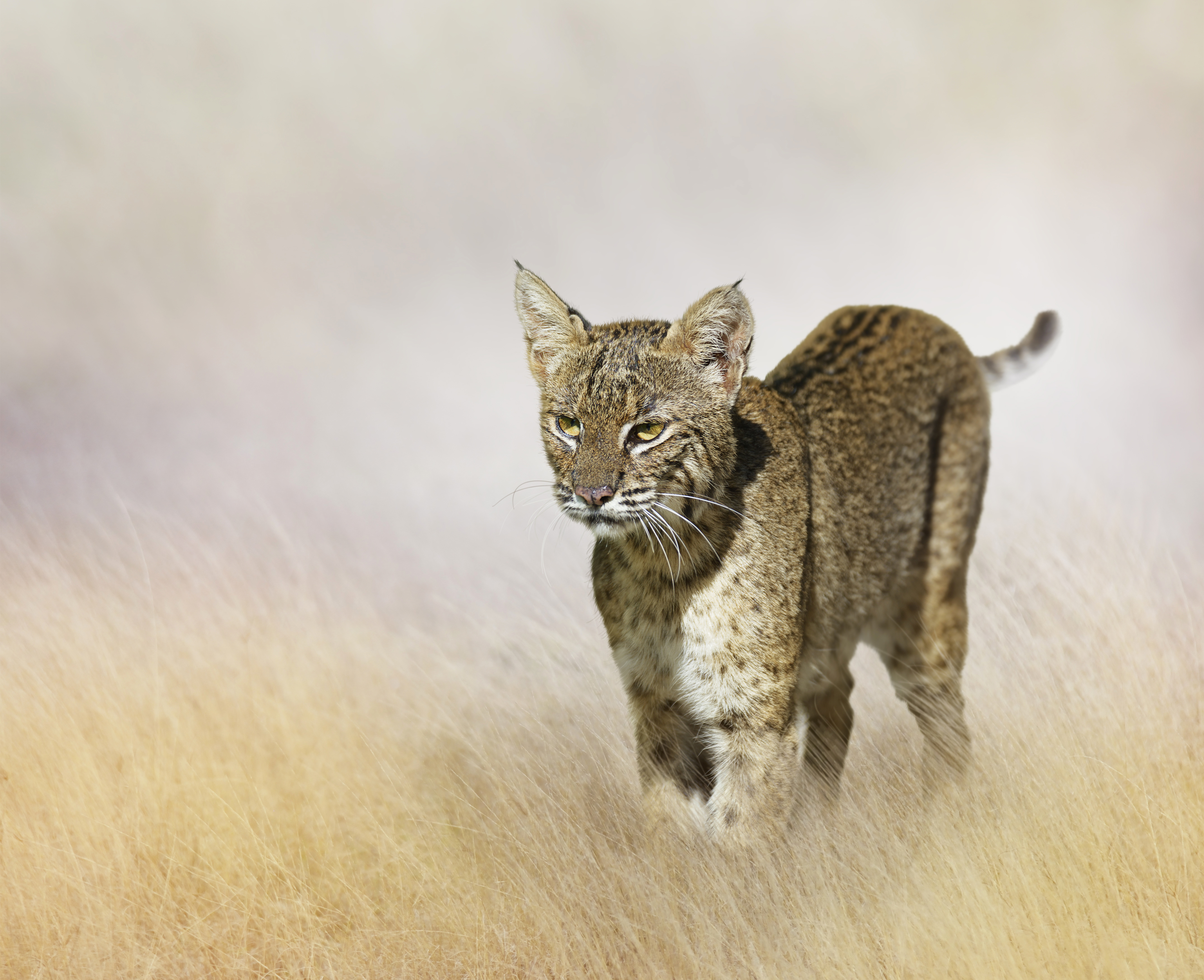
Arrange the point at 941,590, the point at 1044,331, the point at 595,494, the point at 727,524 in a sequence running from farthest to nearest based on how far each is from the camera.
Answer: the point at 1044,331 < the point at 941,590 < the point at 727,524 < the point at 595,494

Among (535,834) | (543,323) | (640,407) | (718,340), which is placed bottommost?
(535,834)

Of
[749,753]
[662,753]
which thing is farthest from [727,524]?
[662,753]

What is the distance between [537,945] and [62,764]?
10.4ft

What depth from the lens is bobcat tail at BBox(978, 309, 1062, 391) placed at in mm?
7750

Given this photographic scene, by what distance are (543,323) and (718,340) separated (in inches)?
36.8

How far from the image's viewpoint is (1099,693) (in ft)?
21.5

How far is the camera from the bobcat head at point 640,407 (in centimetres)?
504

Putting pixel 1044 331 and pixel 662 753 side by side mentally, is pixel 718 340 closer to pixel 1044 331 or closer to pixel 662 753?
pixel 662 753

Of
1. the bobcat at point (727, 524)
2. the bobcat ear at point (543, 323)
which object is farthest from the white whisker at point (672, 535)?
the bobcat ear at point (543, 323)

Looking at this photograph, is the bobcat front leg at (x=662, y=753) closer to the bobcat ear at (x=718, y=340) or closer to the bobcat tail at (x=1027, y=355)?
the bobcat ear at (x=718, y=340)

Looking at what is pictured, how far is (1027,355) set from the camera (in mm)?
7770

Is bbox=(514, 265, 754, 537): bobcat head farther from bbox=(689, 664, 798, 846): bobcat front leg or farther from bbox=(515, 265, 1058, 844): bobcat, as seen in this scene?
bbox=(689, 664, 798, 846): bobcat front leg

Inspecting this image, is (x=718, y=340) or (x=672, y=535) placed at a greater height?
(x=718, y=340)

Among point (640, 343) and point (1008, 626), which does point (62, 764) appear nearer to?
point (640, 343)
